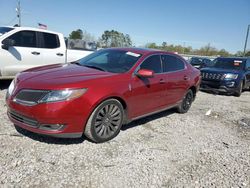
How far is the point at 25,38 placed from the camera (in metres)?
6.82

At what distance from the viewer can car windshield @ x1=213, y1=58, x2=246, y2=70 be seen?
33.6ft

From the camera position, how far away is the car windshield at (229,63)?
10.2m

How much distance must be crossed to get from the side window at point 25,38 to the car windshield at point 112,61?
114 inches

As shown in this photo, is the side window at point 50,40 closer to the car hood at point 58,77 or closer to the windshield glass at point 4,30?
the windshield glass at point 4,30

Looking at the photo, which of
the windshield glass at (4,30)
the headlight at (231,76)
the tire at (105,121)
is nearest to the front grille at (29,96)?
the tire at (105,121)

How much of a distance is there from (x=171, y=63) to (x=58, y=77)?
2.73 m

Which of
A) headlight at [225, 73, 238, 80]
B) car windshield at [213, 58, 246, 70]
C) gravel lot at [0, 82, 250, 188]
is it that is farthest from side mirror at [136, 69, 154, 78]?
car windshield at [213, 58, 246, 70]

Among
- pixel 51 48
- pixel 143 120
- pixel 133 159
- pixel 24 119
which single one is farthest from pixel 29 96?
pixel 51 48

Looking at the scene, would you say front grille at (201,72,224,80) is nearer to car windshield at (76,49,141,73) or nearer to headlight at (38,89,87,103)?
car windshield at (76,49,141,73)

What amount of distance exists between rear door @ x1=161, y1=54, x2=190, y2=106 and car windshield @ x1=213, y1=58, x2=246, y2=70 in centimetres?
560

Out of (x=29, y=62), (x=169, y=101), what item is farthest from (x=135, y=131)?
(x=29, y=62)

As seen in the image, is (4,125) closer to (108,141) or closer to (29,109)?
(29,109)

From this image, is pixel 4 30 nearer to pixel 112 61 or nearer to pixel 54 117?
pixel 112 61

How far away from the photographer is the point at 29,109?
325 cm
